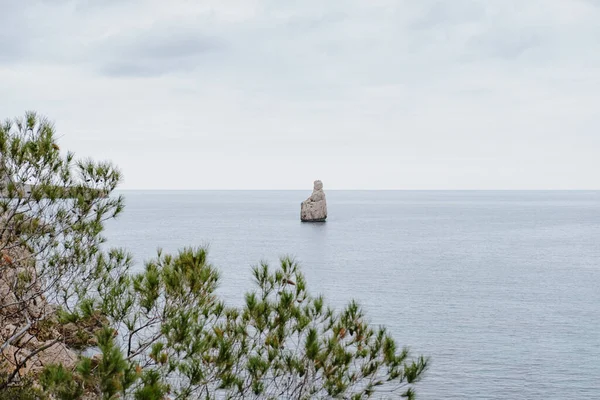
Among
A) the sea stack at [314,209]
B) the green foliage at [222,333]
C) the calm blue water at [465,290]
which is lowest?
the calm blue water at [465,290]

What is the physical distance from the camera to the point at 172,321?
25.6 ft

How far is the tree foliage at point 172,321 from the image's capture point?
24.1 ft

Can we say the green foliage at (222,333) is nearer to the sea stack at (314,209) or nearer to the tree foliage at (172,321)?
the tree foliage at (172,321)

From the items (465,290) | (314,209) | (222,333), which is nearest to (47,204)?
(222,333)

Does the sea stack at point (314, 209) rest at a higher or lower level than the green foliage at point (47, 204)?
lower

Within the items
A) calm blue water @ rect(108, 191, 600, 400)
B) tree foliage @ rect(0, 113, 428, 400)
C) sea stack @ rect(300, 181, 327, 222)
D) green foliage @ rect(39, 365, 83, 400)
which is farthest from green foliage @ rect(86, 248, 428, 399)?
sea stack @ rect(300, 181, 327, 222)

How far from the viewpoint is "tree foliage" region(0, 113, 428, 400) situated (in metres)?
7.35

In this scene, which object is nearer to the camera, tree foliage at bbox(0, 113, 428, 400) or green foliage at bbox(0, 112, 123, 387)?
tree foliage at bbox(0, 113, 428, 400)

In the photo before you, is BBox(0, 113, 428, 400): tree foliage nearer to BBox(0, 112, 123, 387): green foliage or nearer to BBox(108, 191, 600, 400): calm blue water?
BBox(0, 112, 123, 387): green foliage

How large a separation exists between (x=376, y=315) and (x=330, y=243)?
51.6 m

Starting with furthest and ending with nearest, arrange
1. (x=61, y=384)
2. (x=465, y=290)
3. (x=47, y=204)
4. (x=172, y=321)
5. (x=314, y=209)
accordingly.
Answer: (x=314, y=209) < (x=465, y=290) < (x=47, y=204) < (x=172, y=321) < (x=61, y=384)

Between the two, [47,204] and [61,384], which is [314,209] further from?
[61,384]

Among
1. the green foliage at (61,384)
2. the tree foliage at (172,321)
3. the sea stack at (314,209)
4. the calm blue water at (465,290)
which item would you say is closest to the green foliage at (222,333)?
the tree foliage at (172,321)

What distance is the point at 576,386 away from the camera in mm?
32625
